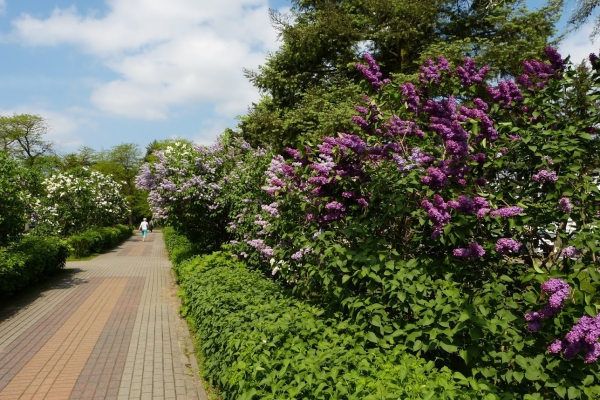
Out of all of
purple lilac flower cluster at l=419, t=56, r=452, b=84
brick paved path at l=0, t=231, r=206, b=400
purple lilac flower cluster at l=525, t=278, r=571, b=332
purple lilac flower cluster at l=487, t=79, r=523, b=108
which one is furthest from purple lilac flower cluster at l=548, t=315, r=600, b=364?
brick paved path at l=0, t=231, r=206, b=400

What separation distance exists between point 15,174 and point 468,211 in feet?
39.4

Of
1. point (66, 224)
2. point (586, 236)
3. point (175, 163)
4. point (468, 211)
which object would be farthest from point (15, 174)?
point (66, 224)

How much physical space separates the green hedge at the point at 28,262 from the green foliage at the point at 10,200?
631 mm

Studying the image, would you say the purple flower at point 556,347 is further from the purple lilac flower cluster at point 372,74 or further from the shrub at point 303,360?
the purple lilac flower cluster at point 372,74

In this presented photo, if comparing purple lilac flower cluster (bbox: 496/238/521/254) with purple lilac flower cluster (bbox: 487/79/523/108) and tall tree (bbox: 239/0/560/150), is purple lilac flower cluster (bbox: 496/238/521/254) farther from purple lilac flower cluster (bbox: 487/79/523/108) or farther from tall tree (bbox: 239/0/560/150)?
tall tree (bbox: 239/0/560/150)

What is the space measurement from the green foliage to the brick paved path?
1.82 meters

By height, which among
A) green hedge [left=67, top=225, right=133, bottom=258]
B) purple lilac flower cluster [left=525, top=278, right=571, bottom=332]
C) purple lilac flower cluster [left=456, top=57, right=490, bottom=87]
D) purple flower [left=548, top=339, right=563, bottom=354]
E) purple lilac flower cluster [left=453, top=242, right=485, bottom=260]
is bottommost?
green hedge [left=67, top=225, right=133, bottom=258]

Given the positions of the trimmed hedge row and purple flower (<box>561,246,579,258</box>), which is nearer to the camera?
the trimmed hedge row

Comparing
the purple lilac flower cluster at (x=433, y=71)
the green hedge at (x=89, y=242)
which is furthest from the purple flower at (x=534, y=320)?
the green hedge at (x=89, y=242)

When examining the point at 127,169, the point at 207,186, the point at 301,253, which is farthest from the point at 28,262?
the point at 127,169

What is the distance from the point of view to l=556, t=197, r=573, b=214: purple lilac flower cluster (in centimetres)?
292

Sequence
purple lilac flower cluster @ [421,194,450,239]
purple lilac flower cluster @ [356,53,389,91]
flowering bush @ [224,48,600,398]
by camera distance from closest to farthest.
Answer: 1. flowering bush @ [224,48,600,398]
2. purple lilac flower cluster @ [421,194,450,239]
3. purple lilac flower cluster @ [356,53,389,91]

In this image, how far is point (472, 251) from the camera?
331cm

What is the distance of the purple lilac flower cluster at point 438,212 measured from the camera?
3.36 metres
